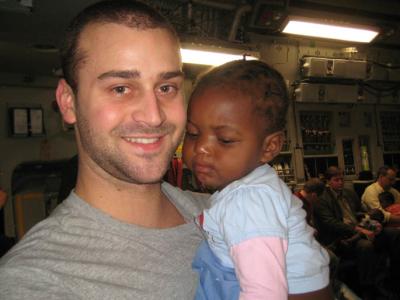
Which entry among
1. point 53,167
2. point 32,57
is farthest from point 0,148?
point 32,57

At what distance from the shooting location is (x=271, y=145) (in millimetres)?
1332

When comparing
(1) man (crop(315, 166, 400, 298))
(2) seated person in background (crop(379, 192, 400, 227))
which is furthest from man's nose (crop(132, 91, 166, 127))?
(2) seated person in background (crop(379, 192, 400, 227))

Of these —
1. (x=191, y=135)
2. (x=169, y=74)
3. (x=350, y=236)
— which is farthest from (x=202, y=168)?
(x=350, y=236)

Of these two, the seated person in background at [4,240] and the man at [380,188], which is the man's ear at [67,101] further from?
the man at [380,188]

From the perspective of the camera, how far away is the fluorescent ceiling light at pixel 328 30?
3.99 meters

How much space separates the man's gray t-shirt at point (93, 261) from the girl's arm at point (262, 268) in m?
0.20

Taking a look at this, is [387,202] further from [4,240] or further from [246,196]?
[4,240]

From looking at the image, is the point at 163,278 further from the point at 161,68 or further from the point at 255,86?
the point at 255,86

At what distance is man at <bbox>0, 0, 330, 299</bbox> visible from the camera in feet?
3.00

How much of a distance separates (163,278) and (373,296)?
4436 mm

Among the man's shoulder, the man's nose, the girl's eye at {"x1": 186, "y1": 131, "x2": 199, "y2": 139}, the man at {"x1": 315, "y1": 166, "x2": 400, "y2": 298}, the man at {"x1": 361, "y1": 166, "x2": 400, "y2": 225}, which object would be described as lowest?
the man at {"x1": 315, "y1": 166, "x2": 400, "y2": 298}

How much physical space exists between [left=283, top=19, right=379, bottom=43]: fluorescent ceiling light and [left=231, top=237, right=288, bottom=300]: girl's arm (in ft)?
11.7

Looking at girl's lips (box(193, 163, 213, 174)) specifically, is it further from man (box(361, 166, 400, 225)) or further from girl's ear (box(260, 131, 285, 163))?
man (box(361, 166, 400, 225))

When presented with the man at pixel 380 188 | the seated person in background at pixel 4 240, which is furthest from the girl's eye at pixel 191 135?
the man at pixel 380 188
